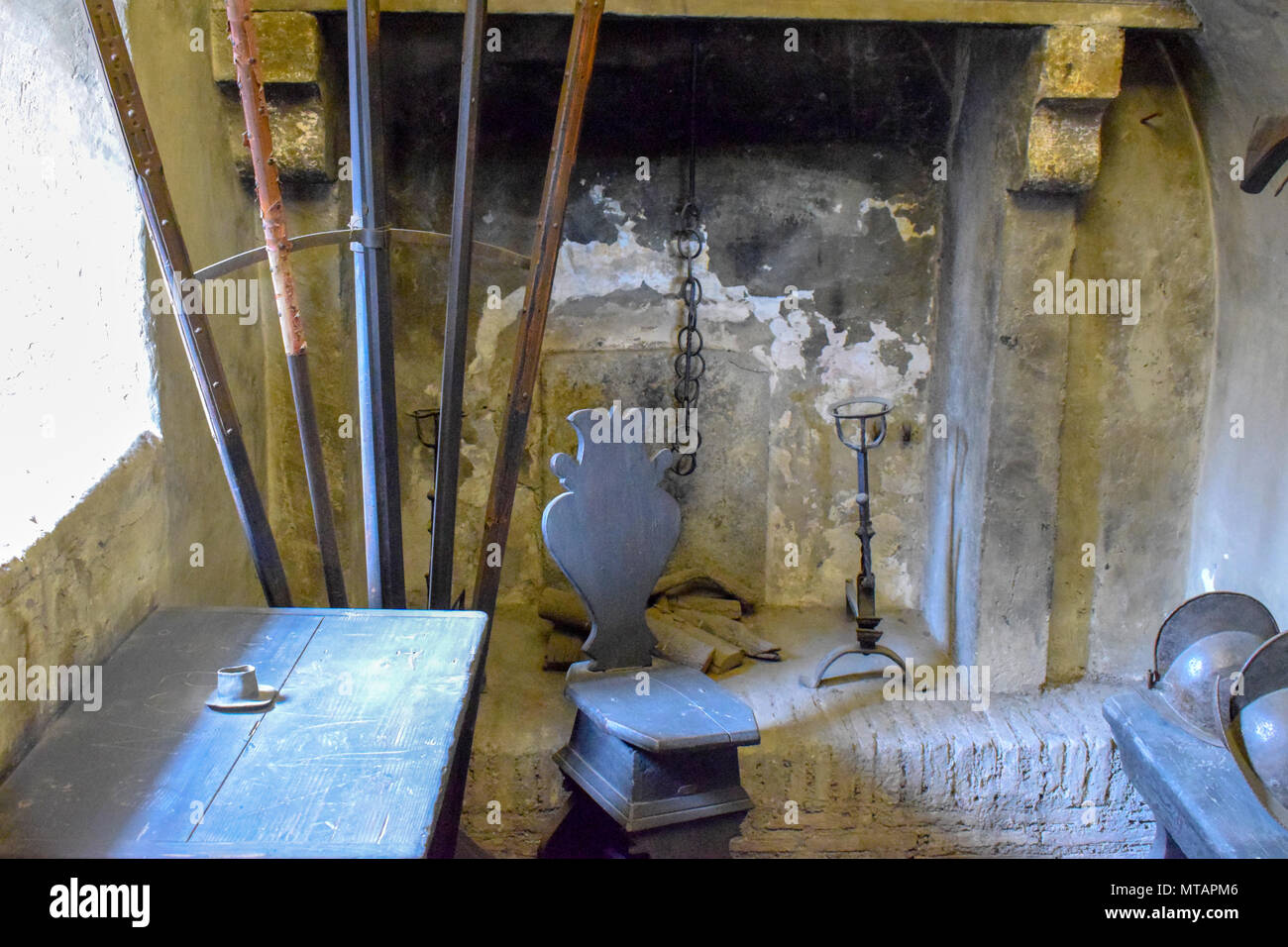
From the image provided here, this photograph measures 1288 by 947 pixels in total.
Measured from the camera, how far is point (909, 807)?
11.1 feet

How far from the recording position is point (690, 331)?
12.9 feet

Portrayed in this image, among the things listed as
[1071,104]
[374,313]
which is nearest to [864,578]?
[1071,104]

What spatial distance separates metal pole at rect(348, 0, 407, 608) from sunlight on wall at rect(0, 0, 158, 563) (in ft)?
1.53

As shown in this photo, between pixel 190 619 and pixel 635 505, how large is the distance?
1163 mm

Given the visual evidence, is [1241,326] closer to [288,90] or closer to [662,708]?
[662,708]

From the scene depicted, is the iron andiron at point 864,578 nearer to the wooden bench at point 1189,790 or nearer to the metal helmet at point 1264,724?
the wooden bench at point 1189,790

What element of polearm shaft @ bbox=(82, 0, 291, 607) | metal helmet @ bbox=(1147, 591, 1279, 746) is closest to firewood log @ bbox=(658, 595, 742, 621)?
metal helmet @ bbox=(1147, 591, 1279, 746)

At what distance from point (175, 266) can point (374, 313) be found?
44cm

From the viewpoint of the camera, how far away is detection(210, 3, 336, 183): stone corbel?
10.1 feet

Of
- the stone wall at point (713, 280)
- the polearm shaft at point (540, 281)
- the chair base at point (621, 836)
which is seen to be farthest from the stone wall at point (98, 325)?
the chair base at point (621, 836)

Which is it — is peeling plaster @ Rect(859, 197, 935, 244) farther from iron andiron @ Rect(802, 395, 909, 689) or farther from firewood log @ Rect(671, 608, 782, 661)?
firewood log @ Rect(671, 608, 782, 661)

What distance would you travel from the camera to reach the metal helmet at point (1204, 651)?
8.48 feet

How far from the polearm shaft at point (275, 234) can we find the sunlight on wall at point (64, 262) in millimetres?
292

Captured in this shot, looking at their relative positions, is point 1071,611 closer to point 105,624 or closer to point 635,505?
point 635,505
